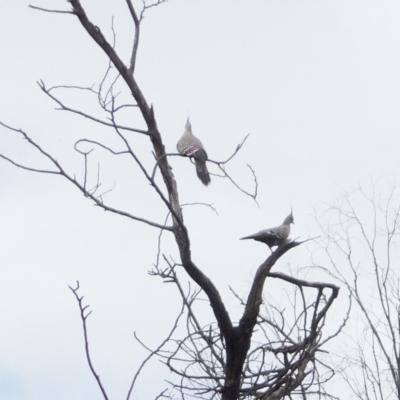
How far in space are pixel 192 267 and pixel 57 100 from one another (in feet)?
2.83

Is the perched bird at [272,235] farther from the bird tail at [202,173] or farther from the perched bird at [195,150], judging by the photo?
the bird tail at [202,173]

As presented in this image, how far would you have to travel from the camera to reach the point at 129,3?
4.10 meters

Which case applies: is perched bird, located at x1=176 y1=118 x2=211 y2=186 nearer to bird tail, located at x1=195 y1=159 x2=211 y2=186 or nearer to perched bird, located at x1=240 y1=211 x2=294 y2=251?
bird tail, located at x1=195 y1=159 x2=211 y2=186

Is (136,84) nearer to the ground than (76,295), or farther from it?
farther from it

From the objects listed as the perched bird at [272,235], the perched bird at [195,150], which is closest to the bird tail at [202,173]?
the perched bird at [195,150]

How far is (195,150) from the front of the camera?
22.7 ft

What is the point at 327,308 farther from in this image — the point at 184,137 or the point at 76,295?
the point at 184,137

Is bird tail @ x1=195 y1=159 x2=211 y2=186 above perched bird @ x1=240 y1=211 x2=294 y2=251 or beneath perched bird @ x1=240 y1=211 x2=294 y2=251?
above

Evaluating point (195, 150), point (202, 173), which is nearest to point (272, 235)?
point (202, 173)

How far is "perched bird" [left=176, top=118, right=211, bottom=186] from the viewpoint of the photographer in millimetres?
6781

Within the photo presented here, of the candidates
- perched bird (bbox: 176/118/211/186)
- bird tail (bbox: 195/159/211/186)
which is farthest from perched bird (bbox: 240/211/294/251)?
bird tail (bbox: 195/159/211/186)

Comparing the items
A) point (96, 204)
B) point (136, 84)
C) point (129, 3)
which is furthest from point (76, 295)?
point (129, 3)

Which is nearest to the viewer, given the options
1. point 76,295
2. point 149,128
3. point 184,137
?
point 76,295

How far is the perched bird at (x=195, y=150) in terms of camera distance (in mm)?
6781
